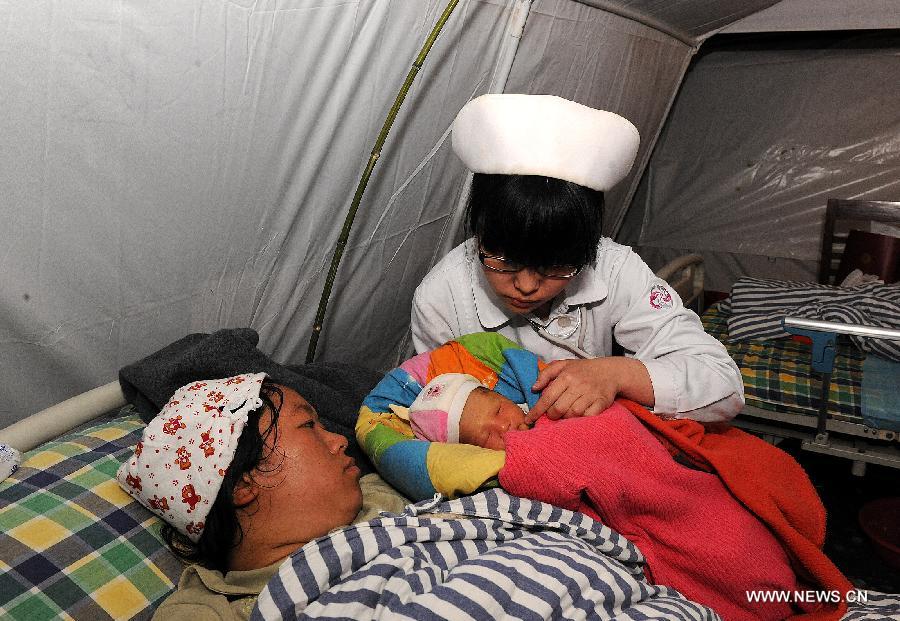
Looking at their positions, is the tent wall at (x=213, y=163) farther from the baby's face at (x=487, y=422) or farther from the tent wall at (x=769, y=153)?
the tent wall at (x=769, y=153)

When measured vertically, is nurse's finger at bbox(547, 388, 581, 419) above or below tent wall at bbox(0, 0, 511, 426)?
below

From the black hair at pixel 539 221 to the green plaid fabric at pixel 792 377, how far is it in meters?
1.40

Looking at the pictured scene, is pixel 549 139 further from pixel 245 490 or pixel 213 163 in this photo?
pixel 245 490

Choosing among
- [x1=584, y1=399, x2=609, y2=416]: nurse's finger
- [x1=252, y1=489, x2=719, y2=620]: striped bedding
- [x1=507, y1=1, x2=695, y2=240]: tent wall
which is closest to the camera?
[x1=252, y1=489, x2=719, y2=620]: striped bedding

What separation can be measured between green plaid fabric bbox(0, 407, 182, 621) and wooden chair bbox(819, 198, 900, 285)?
11.8 feet

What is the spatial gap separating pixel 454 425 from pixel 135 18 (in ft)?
3.05

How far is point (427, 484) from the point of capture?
1.22 meters

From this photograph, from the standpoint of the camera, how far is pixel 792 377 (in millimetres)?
2475

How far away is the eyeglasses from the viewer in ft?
4.46

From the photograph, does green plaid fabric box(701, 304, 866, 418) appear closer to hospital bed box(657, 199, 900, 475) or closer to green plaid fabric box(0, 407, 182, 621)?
hospital bed box(657, 199, 900, 475)

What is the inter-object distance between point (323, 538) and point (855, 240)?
3521 mm

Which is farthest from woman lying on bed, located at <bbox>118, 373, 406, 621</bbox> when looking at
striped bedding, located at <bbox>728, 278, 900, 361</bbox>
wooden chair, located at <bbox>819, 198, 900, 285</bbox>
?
wooden chair, located at <bbox>819, 198, 900, 285</bbox>

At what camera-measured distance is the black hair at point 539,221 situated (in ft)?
4.25

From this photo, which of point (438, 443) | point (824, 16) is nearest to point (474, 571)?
point (438, 443)
